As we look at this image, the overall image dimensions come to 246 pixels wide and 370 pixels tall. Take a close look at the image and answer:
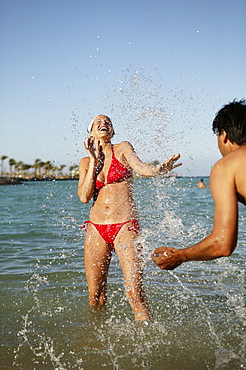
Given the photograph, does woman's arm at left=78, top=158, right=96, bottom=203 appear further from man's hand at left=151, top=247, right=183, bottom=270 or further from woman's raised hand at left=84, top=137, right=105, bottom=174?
man's hand at left=151, top=247, right=183, bottom=270

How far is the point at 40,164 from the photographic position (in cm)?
13125

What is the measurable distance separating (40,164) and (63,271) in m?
127

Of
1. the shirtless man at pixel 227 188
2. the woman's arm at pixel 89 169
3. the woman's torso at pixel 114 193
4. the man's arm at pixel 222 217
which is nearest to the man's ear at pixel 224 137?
the shirtless man at pixel 227 188

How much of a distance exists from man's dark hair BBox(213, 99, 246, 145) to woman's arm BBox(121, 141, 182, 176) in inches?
38.8

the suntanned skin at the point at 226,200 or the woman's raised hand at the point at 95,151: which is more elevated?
the woman's raised hand at the point at 95,151

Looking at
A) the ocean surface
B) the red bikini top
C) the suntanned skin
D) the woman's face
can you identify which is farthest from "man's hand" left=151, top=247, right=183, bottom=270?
the woman's face

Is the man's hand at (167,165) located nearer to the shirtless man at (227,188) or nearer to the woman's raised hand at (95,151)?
the woman's raised hand at (95,151)

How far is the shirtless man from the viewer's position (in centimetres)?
270

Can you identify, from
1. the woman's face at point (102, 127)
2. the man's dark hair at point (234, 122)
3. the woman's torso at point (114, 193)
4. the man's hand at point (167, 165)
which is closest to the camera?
the man's dark hair at point (234, 122)

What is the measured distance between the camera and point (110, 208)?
13.7 feet

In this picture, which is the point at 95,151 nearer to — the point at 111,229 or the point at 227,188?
the point at 111,229

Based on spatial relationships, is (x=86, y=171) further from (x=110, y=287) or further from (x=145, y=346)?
(x=110, y=287)

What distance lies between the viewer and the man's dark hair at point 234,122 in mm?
2893

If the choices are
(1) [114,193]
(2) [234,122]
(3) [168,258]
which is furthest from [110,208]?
(2) [234,122]
